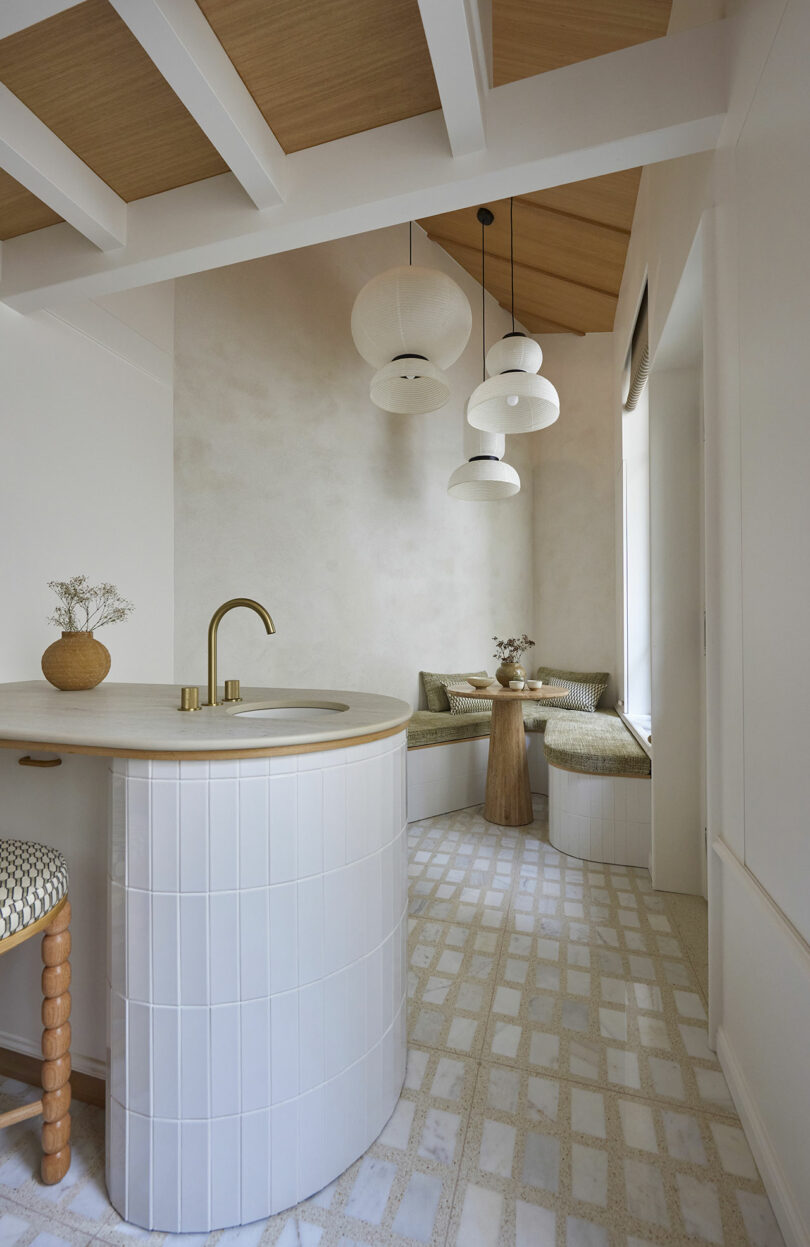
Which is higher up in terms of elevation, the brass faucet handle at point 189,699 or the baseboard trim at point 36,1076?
the brass faucet handle at point 189,699

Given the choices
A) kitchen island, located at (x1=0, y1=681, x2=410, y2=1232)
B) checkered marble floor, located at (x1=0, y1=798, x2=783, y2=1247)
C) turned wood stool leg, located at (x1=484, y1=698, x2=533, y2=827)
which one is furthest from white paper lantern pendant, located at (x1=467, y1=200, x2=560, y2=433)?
checkered marble floor, located at (x1=0, y1=798, x2=783, y2=1247)

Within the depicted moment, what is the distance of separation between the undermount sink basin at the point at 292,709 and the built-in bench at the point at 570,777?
1.86 meters

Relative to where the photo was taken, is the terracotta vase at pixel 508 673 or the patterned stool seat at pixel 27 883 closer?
the patterned stool seat at pixel 27 883

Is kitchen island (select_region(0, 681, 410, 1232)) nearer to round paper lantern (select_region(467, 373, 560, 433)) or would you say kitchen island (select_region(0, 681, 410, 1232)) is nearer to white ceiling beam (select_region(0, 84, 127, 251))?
white ceiling beam (select_region(0, 84, 127, 251))

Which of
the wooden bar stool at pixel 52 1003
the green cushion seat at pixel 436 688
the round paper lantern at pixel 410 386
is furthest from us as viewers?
the green cushion seat at pixel 436 688

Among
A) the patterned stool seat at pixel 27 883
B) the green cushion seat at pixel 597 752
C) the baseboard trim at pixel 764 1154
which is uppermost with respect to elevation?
the patterned stool seat at pixel 27 883

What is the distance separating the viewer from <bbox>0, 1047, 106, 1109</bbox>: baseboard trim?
4.97 feet

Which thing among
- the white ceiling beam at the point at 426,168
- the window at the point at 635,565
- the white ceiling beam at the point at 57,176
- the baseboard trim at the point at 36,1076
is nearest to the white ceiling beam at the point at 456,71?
the white ceiling beam at the point at 426,168

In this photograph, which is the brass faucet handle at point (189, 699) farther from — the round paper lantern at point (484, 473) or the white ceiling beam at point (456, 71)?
the round paper lantern at point (484, 473)

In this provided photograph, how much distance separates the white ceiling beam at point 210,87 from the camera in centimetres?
136

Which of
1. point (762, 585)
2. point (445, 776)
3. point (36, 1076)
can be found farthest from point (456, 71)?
point (445, 776)

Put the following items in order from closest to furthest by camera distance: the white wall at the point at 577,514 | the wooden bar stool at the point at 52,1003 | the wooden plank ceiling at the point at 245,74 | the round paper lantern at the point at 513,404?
the wooden bar stool at the point at 52,1003 → the wooden plank ceiling at the point at 245,74 → the round paper lantern at the point at 513,404 → the white wall at the point at 577,514

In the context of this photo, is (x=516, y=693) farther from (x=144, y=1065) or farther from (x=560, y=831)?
(x=144, y=1065)

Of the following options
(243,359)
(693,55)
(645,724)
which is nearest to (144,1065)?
(693,55)
